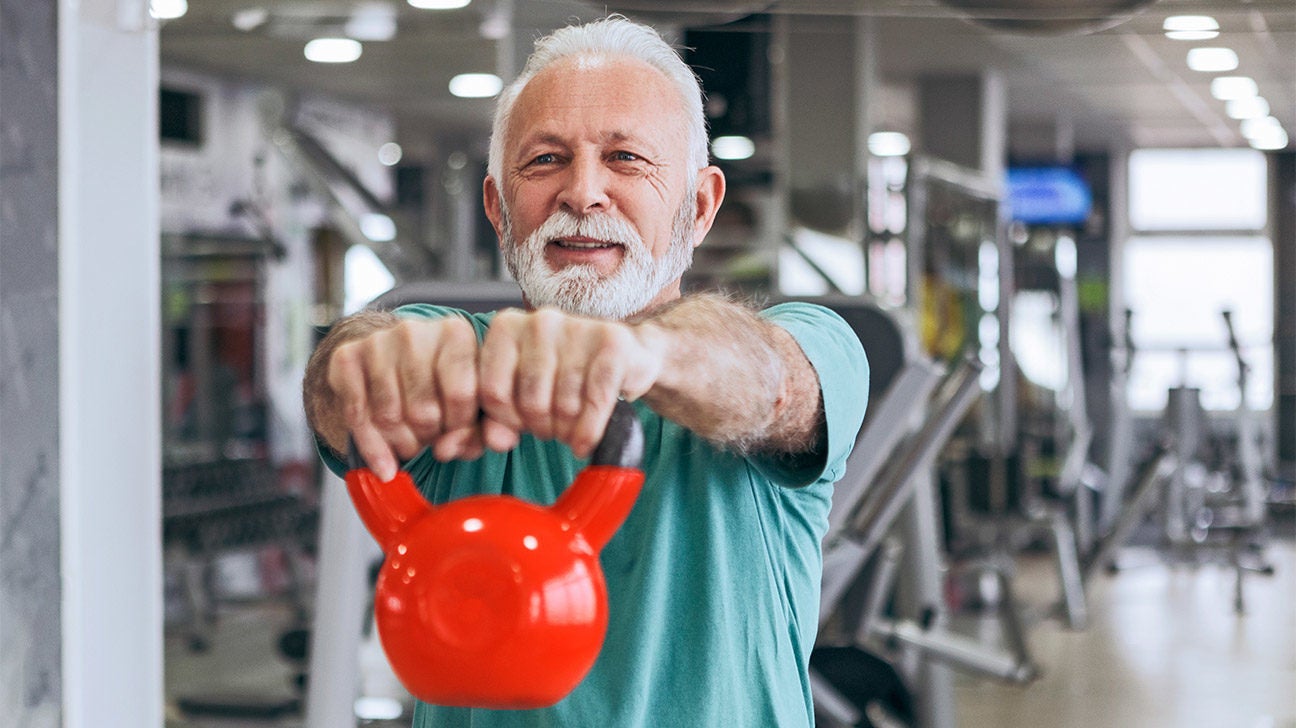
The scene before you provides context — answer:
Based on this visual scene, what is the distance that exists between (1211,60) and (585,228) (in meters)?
3.39

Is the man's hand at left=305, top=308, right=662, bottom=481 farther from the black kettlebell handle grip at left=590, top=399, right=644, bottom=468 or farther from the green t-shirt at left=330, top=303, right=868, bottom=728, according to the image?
the green t-shirt at left=330, top=303, right=868, bottom=728

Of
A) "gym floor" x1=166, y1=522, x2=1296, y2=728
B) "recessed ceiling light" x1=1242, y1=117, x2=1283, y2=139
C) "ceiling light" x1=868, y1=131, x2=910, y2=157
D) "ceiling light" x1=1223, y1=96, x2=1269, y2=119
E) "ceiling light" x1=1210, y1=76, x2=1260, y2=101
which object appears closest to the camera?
"ceiling light" x1=1210, y1=76, x2=1260, y2=101

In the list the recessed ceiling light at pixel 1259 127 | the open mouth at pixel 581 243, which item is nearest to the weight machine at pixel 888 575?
the open mouth at pixel 581 243

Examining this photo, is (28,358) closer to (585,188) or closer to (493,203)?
(493,203)

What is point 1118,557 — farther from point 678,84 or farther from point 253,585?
point 678,84

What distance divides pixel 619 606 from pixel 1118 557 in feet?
29.4

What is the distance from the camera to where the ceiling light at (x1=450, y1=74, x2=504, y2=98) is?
831cm

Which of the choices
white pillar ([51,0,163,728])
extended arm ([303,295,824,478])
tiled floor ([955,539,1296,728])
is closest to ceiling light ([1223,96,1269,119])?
tiled floor ([955,539,1296,728])

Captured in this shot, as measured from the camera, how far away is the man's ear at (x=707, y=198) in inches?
44.3

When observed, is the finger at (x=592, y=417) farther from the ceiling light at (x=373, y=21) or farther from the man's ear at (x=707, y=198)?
the ceiling light at (x=373, y=21)

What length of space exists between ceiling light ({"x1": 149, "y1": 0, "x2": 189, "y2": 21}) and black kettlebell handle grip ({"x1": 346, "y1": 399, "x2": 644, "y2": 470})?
1.49 metres

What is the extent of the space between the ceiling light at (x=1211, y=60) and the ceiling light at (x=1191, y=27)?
949 mm

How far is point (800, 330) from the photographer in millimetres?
900

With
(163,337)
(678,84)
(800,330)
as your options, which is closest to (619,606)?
(800,330)
